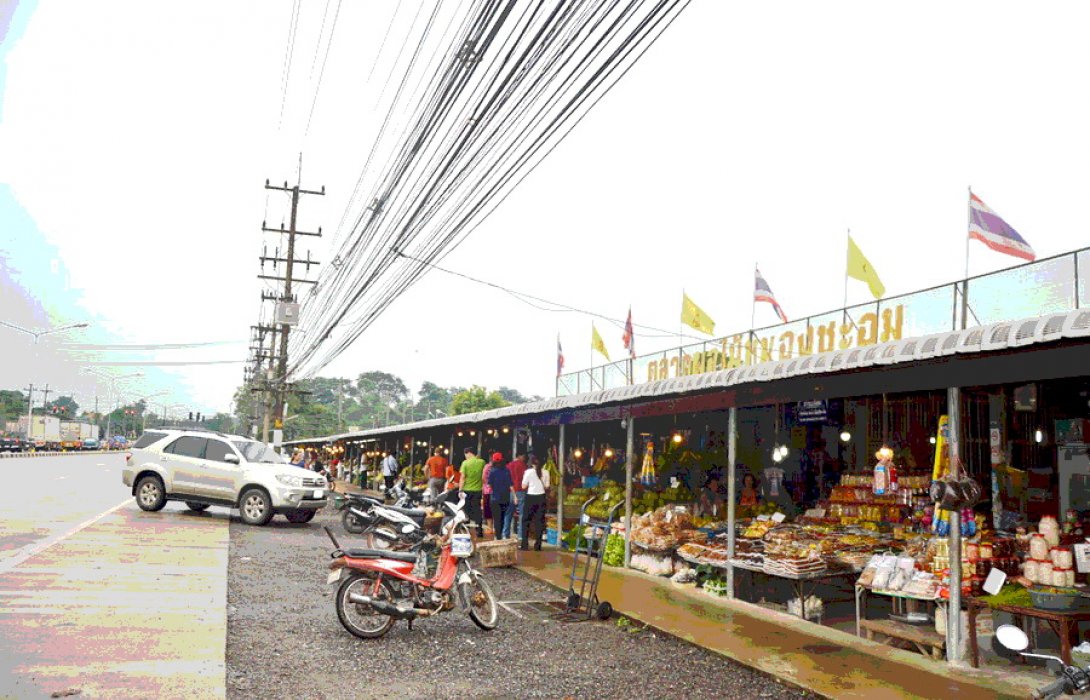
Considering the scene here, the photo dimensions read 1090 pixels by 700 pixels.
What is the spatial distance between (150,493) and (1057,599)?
18792 millimetres

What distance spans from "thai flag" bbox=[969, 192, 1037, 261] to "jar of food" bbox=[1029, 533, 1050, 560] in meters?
5.24

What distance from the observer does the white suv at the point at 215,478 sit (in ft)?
63.6

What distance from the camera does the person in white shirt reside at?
1656cm

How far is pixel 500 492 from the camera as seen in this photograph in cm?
1717

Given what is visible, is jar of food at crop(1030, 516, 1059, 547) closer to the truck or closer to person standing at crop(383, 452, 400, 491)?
person standing at crop(383, 452, 400, 491)

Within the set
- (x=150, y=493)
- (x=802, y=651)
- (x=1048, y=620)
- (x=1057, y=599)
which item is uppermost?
(x=1057, y=599)

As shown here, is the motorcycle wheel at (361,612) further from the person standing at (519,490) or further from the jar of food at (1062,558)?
the person standing at (519,490)

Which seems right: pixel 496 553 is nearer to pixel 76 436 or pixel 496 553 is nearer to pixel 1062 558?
pixel 1062 558

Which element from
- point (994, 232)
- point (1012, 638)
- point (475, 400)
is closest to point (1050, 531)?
point (1012, 638)

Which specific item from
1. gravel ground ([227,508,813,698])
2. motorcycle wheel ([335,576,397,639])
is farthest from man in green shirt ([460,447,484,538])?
motorcycle wheel ([335,576,397,639])

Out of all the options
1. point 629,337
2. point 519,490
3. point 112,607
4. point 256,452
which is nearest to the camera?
point 112,607

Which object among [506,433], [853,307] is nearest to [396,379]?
[506,433]

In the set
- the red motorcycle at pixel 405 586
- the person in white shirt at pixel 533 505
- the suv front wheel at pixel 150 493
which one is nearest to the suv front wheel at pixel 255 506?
the suv front wheel at pixel 150 493

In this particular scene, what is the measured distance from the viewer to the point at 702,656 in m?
8.31
